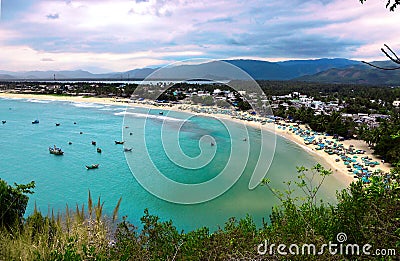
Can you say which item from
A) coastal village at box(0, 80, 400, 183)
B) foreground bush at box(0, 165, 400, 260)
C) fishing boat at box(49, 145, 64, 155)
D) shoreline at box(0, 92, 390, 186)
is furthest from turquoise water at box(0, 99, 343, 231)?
foreground bush at box(0, 165, 400, 260)

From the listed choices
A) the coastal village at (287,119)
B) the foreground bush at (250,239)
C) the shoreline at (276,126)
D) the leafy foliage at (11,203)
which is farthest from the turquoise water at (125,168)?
the foreground bush at (250,239)

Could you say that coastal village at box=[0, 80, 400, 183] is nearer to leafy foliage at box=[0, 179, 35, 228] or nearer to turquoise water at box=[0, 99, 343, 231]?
turquoise water at box=[0, 99, 343, 231]

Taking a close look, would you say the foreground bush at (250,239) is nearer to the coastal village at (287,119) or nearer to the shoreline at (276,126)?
the coastal village at (287,119)

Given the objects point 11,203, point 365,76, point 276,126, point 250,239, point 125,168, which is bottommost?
point 125,168

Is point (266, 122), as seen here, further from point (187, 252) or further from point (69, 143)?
point (187, 252)

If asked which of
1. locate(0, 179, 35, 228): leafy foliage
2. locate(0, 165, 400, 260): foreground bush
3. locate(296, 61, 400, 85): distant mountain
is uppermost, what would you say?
locate(296, 61, 400, 85): distant mountain

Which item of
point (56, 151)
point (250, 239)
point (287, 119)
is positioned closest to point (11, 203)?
point (250, 239)

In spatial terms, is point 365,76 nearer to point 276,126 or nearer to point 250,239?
point 276,126

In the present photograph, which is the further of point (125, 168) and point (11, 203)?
point (125, 168)
